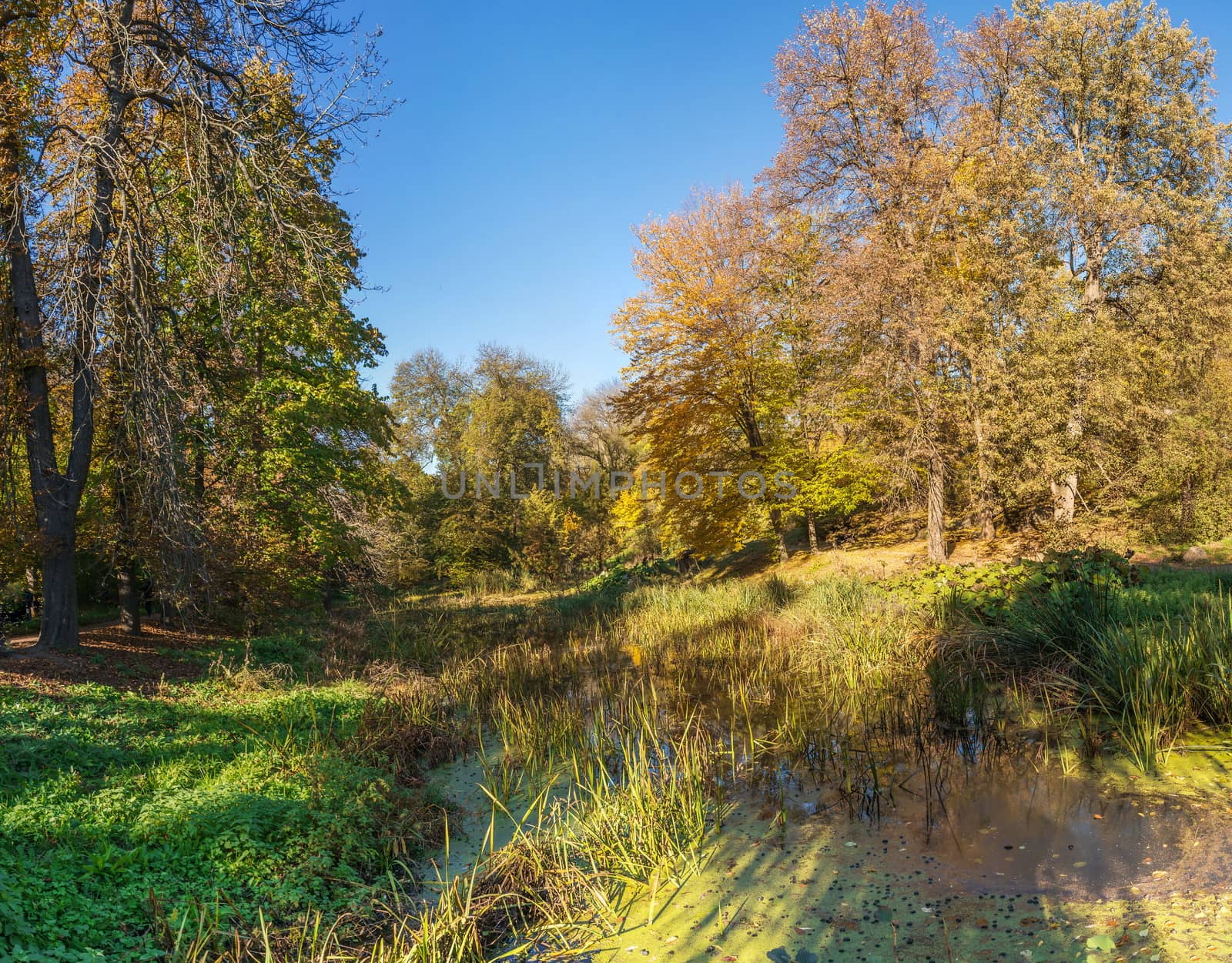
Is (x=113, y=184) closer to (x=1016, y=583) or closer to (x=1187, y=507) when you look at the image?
(x=1016, y=583)

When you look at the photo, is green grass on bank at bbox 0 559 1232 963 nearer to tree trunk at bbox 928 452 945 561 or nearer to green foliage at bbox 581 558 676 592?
tree trunk at bbox 928 452 945 561

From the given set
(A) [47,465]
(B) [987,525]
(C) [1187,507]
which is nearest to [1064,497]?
(B) [987,525]

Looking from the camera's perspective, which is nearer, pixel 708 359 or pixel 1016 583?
pixel 1016 583

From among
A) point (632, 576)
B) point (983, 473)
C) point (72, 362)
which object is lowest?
point (632, 576)

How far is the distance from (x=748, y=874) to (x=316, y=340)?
1215cm

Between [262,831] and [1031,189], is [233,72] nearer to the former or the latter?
[262,831]

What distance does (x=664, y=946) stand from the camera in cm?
331

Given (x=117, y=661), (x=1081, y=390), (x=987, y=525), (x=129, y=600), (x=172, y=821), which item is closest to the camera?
(x=172, y=821)

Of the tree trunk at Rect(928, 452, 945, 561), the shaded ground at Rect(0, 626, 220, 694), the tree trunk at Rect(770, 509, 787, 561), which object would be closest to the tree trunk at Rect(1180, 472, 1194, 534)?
the tree trunk at Rect(928, 452, 945, 561)

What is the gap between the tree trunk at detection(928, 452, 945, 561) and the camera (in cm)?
1446

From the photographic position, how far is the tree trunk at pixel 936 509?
47.4ft

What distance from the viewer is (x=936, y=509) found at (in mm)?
14562

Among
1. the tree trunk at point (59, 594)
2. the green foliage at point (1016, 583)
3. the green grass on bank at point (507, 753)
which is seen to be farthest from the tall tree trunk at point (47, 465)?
the green foliage at point (1016, 583)

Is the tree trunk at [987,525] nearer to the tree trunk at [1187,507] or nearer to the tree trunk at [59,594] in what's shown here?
the tree trunk at [1187,507]
